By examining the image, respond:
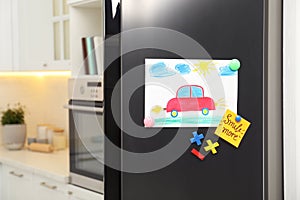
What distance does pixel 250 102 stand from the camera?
1431 mm

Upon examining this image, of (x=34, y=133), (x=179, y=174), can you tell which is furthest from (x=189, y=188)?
(x=34, y=133)

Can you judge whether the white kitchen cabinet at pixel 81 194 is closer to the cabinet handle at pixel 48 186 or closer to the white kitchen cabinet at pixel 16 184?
the cabinet handle at pixel 48 186

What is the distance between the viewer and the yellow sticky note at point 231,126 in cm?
143

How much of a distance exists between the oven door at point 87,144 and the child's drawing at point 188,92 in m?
0.87

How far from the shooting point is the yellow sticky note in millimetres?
1432

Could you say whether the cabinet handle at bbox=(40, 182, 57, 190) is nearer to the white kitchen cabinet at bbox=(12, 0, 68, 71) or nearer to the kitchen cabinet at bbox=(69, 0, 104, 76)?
the kitchen cabinet at bbox=(69, 0, 104, 76)

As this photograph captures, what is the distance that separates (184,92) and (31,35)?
1.98 metres

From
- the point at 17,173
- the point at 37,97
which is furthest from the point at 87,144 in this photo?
the point at 37,97

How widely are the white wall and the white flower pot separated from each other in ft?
7.57

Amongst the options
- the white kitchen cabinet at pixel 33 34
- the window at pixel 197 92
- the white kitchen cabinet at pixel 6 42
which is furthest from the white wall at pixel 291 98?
the white kitchen cabinet at pixel 6 42

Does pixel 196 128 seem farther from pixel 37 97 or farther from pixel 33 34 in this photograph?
pixel 37 97

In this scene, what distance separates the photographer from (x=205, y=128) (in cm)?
144

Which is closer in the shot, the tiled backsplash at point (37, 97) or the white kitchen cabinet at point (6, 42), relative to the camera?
the white kitchen cabinet at point (6, 42)

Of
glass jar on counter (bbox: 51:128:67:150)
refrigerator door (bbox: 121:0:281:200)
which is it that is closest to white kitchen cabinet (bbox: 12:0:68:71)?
glass jar on counter (bbox: 51:128:67:150)
